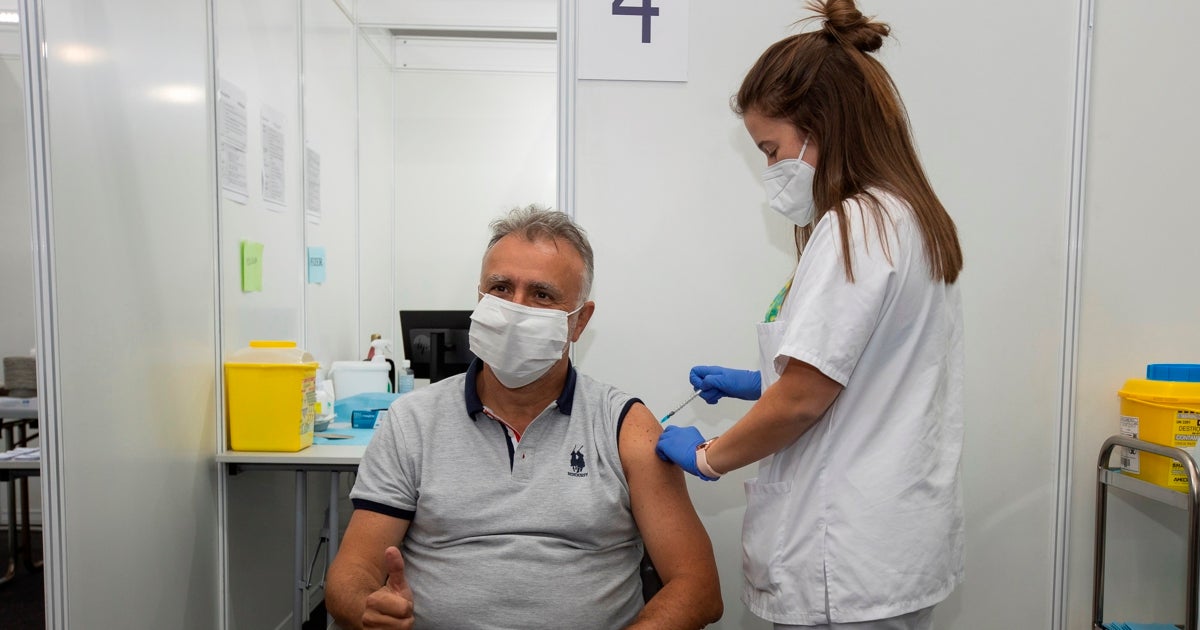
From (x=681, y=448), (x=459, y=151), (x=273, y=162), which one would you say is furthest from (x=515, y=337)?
(x=459, y=151)

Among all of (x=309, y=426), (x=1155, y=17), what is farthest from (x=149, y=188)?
(x=1155, y=17)

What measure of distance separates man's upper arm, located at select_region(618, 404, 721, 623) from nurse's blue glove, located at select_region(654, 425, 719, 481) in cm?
3

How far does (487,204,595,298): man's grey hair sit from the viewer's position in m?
1.48

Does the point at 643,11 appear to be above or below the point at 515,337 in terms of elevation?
above

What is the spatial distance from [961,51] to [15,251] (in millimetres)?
2023

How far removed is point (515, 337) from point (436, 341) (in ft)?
5.72

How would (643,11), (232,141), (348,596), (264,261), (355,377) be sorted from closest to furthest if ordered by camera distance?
1. (348,596)
2. (643,11)
3. (232,141)
4. (264,261)
5. (355,377)

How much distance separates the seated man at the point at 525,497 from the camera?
52.5 inches

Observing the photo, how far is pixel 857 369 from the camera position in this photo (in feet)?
3.82

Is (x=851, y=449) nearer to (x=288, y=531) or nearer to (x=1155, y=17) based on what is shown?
(x=1155, y=17)

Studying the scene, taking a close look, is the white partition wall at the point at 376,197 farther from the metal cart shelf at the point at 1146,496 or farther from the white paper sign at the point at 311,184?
the metal cart shelf at the point at 1146,496

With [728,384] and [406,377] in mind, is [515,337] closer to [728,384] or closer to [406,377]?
[728,384]

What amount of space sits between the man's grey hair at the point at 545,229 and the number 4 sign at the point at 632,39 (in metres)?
0.48

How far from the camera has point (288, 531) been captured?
2.79m
